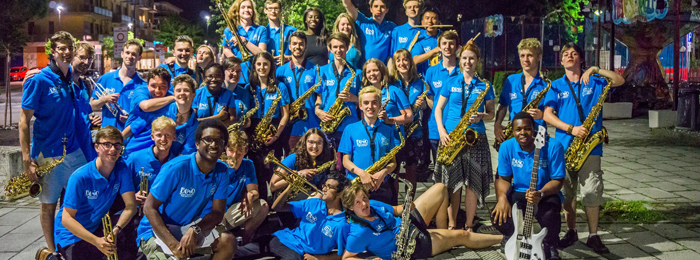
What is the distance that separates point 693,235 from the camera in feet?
19.7

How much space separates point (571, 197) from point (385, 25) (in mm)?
3206

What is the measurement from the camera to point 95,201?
15.0 ft

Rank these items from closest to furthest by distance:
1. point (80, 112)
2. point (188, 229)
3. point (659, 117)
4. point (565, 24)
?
1. point (188, 229)
2. point (80, 112)
3. point (659, 117)
4. point (565, 24)

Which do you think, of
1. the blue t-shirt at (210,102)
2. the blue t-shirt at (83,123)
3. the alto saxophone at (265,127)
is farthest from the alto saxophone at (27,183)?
the alto saxophone at (265,127)

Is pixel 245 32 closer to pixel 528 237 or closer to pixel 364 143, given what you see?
pixel 364 143

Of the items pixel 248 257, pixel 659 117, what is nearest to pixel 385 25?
pixel 248 257

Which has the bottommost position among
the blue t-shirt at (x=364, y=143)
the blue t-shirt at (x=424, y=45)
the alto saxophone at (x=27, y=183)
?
the alto saxophone at (x=27, y=183)

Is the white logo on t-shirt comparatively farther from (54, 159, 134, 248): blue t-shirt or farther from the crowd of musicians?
(54, 159, 134, 248): blue t-shirt

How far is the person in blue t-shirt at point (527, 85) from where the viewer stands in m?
5.83

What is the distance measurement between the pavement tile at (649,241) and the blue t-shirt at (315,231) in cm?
285

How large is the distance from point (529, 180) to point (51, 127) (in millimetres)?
4217

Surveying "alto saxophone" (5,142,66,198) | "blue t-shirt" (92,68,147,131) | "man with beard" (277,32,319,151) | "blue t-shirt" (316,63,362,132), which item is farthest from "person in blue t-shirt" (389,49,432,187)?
"alto saxophone" (5,142,66,198)

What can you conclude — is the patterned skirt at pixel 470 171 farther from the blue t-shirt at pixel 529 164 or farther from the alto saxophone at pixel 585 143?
the alto saxophone at pixel 585 143

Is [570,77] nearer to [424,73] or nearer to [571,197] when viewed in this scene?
[571,197]
